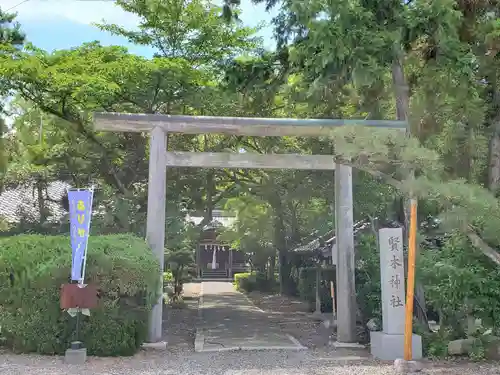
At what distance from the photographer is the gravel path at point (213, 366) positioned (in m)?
7.27

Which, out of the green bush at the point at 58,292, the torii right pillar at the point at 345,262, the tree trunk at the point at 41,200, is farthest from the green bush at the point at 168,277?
the green bush at the point at 58,292

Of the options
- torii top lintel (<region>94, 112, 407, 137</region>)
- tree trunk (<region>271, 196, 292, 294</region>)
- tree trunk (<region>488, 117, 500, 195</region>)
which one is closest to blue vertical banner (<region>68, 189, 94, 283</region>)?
torii top lintel (<region>94, 112, 407, 137</region>)

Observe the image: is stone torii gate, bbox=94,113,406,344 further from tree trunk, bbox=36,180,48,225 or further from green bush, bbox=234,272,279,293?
green bush, bbox=234,272,279,293

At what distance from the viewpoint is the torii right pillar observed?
1003cm

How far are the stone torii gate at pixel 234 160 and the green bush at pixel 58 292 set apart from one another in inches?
42.4

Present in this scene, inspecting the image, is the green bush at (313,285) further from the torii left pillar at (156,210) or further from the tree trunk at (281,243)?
Result: the torii left pillar at (156,210)

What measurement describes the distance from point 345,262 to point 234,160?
3.08m

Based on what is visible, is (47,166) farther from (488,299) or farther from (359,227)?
(488,299)

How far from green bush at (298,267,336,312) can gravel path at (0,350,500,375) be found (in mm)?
7717

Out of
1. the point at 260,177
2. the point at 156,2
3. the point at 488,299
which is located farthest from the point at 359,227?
the point at 156,2

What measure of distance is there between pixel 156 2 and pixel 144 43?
3.95 feet

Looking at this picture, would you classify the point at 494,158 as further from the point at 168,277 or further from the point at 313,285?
the point at 168,277

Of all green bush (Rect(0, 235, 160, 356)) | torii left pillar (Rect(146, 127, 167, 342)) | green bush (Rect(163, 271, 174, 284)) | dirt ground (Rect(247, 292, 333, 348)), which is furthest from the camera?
green bush (Rect(163, 271, 174, 284))

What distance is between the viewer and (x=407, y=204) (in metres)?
9.59
